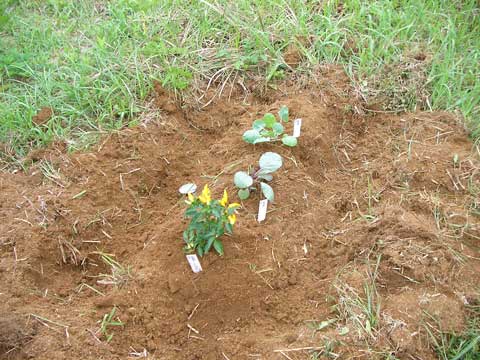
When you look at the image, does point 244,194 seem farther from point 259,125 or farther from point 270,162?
point 259,125

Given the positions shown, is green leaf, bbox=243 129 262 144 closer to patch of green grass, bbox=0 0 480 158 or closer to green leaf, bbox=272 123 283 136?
green leaf, bbox=272 123 283 136

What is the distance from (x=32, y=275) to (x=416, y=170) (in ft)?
5.46

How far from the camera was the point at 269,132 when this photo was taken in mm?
2365

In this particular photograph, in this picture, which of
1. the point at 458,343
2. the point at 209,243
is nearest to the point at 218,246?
the point at 209,243

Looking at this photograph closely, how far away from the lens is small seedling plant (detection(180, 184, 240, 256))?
1.93 metres

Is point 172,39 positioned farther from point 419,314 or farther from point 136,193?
point 419,314

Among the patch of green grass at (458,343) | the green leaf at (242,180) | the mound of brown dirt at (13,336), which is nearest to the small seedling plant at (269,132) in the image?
the green leaf at (242,180)

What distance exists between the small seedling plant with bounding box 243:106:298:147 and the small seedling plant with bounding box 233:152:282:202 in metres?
0.13

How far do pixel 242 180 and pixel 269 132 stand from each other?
1.12 feet

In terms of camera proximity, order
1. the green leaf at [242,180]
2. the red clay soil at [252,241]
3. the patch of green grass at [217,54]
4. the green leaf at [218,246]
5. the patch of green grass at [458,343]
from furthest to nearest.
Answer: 1. the patch of green grass at [217,54]
2. the green leaf at [242,180]
3. the green leaf at [218,246]
4. the red clay soil at [252,241]
5. the patch of green grass at [458,343]

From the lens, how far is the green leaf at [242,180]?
213 cm

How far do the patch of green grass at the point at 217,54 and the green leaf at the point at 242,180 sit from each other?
79cm

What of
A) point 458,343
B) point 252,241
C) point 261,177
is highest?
point 261,177

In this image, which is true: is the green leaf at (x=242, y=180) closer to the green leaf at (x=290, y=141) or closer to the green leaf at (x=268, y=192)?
the green leaf at (x=268, y=192)
